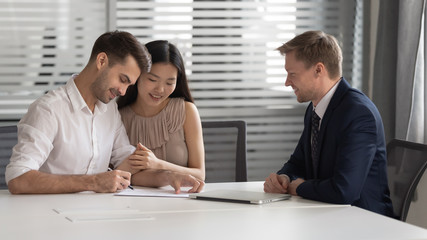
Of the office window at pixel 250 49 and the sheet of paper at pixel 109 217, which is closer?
the sheet of paper at pixel 109 217

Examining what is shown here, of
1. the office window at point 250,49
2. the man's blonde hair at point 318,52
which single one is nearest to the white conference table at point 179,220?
the man's blonde hair at point 318,52

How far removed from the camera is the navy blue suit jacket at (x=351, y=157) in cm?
229

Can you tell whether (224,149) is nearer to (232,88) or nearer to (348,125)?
(348,125)

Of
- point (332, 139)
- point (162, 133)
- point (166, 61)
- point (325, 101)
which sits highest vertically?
point (166, 61)

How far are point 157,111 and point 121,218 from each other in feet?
3.81

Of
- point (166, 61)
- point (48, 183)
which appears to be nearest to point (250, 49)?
point (166, 61)

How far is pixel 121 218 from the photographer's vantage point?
1.94 m

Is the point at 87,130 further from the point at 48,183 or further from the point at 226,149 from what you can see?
the point at 226,149

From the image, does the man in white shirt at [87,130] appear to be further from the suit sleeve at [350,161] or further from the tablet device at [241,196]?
the suit sleeve at [350,161]

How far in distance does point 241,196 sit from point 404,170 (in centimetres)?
76

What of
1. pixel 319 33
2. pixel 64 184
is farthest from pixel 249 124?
pixel 64 184

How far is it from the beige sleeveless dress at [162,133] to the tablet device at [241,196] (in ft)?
1.89

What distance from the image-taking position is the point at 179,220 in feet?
6.33

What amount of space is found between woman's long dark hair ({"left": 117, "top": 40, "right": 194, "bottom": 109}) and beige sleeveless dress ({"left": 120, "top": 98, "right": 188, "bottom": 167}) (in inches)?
3.2
